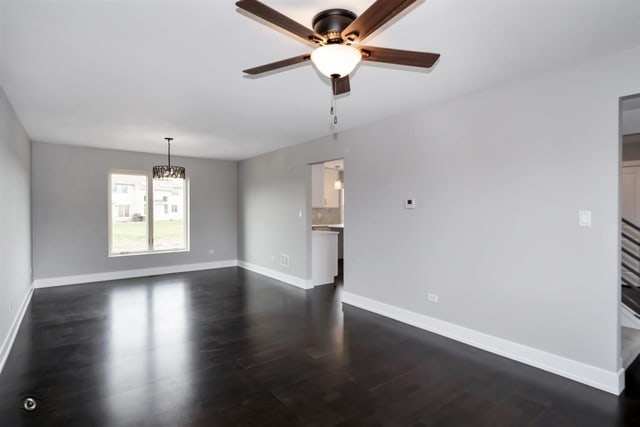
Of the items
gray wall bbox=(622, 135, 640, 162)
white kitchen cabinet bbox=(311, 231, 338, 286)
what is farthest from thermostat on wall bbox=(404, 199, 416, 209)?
gray wall bbox=(622, 135, 640, 162)

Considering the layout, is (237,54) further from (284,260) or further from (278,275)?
(278,275)

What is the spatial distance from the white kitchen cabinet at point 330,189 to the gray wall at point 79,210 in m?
3.08

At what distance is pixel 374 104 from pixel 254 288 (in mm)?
3654

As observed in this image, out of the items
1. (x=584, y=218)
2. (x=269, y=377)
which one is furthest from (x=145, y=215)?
(x=584, y=218)

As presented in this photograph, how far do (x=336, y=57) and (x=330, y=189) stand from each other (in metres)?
→ 6.93

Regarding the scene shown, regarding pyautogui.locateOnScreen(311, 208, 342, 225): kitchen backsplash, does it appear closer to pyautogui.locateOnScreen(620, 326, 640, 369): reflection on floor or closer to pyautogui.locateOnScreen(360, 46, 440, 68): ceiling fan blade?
pyautogui.locateOnScreen(620, 326, 640, 369): reflection on floor

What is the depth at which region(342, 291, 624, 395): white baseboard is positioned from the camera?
2541mm

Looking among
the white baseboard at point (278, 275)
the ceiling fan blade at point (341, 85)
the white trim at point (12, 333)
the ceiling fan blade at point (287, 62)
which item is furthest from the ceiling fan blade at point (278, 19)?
the white baseboard at point (278, 275)

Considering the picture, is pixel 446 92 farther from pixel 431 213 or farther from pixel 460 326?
pixel 460 326

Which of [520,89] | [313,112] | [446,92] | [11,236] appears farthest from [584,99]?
[11,236]

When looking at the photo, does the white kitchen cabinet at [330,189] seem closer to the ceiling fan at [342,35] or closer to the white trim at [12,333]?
the white trim at [12,333]

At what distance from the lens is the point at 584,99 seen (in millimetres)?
2625

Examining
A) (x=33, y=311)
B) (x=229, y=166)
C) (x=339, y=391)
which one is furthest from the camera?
(x=229, y=166)

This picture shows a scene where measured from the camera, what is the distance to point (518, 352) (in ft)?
9.88
